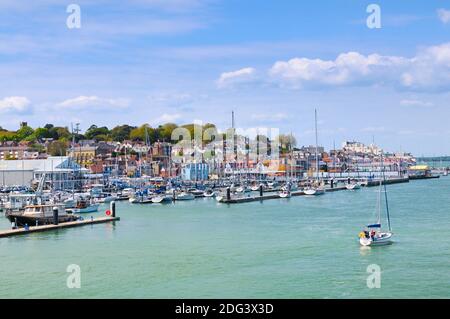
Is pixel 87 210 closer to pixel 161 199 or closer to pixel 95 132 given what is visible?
pixel 161 199

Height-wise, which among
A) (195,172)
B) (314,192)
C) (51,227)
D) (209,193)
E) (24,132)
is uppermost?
(24,132)

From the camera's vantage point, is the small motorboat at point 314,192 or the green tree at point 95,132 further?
the green tree at point 95,132

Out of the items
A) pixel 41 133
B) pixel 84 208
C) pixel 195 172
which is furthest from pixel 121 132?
pixel 84 208

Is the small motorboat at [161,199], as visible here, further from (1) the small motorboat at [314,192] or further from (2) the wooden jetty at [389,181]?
(2) the wooden jetty at [389,181]

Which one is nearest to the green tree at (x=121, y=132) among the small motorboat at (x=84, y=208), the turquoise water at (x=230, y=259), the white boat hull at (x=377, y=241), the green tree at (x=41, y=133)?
the green tree at (x=41, y=133)

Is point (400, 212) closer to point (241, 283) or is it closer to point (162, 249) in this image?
point (162, 249)

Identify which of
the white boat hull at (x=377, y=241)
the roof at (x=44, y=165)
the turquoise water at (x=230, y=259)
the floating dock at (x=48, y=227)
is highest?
the roof at (x=44, y=165)

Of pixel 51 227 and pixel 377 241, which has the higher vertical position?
pixel 51 227

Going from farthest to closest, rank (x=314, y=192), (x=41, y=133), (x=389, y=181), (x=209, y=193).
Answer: (x=41, y=133), (x=389, y=181), (x=314, y=192), (x=209, y=193)

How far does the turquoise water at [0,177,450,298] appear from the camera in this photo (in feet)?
36.8

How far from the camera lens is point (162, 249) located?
16.1 meters

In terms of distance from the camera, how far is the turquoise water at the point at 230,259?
11.2m

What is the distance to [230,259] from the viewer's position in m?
14.3
